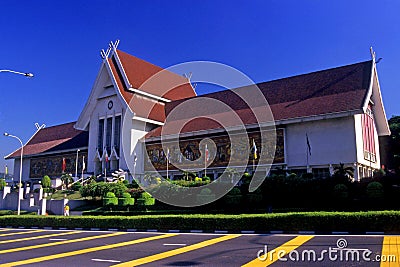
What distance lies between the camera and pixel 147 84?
103 ft

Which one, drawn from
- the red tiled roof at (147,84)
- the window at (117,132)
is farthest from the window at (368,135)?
the window at (117,132)

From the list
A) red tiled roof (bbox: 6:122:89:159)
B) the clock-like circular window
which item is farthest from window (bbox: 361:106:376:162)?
red tiled roof (bbox: 6:122:89:159)

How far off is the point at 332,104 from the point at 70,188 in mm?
19241

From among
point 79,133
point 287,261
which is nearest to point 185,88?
point 79,133

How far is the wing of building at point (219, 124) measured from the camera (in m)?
21.1

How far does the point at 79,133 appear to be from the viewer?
36344 millimetres

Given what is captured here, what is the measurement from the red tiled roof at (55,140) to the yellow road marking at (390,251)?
28228 mm

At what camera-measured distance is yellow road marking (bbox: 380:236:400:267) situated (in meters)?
6.30

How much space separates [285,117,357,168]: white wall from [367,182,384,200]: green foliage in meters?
4.31

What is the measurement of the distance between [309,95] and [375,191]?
30.1ft

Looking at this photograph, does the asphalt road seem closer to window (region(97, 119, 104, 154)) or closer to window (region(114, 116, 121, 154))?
window (region(114, 116, 121, 154))

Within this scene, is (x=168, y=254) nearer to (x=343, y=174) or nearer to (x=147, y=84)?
(x=343, y=174)

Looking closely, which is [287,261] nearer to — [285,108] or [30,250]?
[30,250]

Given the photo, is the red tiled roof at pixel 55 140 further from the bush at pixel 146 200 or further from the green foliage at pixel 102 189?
the bush at pixel 146 200
